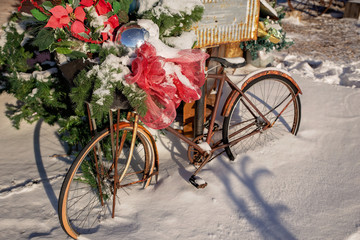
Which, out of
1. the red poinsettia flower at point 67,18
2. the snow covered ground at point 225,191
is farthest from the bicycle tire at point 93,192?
the red poinsettia flower at point 67,18

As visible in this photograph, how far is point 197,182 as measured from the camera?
2.56m

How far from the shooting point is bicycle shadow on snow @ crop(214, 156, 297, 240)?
7.51ft

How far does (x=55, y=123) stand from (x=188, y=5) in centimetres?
212

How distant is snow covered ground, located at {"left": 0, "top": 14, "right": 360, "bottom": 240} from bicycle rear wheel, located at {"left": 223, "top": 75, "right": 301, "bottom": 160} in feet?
0.52

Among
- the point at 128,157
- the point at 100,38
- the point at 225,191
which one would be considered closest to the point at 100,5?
the point at 100,38

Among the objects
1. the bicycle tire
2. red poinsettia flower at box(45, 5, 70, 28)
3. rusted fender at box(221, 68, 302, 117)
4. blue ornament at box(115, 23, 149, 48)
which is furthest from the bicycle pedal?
red poinsettia flower at box(45, 5, 70, 28)

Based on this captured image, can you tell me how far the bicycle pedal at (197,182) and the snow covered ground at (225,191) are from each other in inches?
3.0

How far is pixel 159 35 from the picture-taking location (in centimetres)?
217

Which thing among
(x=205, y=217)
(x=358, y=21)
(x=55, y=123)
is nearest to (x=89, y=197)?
(x=205, y=217)

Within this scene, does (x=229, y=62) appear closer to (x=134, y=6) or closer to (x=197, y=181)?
(x=134, y=6)

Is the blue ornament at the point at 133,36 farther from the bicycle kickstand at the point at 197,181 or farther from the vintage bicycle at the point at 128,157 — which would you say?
the bicycle kickstand at the point at 197,181

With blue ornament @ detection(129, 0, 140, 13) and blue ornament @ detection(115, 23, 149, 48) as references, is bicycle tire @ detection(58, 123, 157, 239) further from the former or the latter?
blue ornament @ detection(129, 0, 140, 13)

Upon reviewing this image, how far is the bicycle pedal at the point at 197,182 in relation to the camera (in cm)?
256

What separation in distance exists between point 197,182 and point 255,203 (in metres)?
0.49
